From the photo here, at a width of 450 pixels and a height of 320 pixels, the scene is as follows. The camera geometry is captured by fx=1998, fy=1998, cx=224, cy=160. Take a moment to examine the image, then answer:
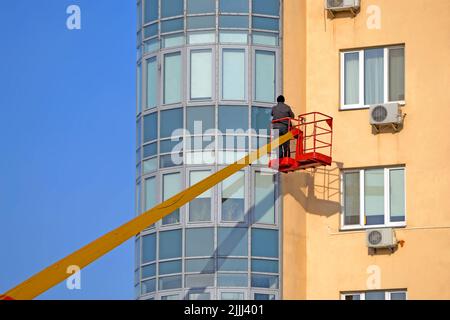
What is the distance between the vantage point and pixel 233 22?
175 feet

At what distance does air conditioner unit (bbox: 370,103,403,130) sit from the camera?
5212cm

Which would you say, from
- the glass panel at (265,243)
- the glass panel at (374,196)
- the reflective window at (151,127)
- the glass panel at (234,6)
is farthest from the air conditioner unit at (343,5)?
the glass panel at (265,243)

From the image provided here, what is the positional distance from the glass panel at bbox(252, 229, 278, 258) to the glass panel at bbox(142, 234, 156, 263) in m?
2.68

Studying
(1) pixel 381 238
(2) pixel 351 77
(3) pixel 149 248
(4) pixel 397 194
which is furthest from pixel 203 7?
(1) pixel 381 238

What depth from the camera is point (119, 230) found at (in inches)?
1892

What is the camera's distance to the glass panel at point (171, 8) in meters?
53.6

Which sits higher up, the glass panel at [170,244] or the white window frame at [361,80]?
the white window frame at [361,80]

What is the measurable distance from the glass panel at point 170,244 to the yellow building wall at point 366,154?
9.24ft

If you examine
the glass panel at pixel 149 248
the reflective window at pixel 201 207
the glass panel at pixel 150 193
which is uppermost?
the glass panel at pixel 150 193

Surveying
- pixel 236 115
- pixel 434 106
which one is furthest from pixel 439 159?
pixel 236 115

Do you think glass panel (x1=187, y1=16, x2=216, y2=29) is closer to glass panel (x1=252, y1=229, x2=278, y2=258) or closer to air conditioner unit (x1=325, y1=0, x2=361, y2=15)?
air conditioner unit (x1=325, y1=0, x2=361, y2=15)

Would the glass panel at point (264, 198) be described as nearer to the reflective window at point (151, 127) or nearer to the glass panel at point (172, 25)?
the reflective window at point (151, 127)

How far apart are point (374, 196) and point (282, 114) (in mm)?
3317

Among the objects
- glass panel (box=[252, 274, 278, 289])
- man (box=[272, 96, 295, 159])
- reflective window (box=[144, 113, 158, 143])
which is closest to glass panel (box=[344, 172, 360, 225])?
man (box=[272, 96, 295, 159])
